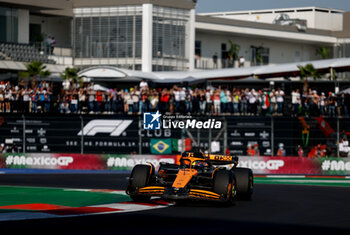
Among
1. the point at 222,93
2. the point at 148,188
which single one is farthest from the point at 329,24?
the point at 148,188

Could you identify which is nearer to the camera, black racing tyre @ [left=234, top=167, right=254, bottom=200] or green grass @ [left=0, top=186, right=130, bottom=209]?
green grass @ [left=0, top=186, right=130, bottom=209]

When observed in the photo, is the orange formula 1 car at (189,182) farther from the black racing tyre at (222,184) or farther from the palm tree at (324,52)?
the palm tree at (324,52)

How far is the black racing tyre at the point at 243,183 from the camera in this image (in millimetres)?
15695

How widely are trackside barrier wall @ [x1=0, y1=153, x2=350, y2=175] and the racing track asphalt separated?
8502 millimetres

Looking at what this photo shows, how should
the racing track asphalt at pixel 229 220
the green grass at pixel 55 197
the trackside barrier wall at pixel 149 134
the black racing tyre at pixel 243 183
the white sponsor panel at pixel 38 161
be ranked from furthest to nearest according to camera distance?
the white sponsor panel at pixel 38 161, the trackside barrier wall at pixel 149 134, the black racing tyre at pixel 243 183, the green grass at pixel 55 197, the racing track asphalt at pixel 229 220

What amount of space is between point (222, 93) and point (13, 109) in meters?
9.52

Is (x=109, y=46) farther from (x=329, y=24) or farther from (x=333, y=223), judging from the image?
(x=333, y=223)

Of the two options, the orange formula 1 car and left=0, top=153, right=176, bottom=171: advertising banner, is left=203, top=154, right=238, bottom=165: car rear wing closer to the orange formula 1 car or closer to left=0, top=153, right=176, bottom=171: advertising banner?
the orange formula 1 car

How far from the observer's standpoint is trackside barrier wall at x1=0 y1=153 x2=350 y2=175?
25875mm

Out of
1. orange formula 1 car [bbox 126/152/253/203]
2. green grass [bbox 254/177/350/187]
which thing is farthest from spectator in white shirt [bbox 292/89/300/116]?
orange formula 1 car [bbox 126/152/253/203]

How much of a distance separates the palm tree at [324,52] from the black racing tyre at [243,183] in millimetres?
48491

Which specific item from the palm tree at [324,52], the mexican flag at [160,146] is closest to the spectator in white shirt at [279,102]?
the mexican flag at [160,146]

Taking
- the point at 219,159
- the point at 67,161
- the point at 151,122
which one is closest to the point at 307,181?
the point at 151,122

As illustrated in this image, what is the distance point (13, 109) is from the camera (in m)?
31.7
